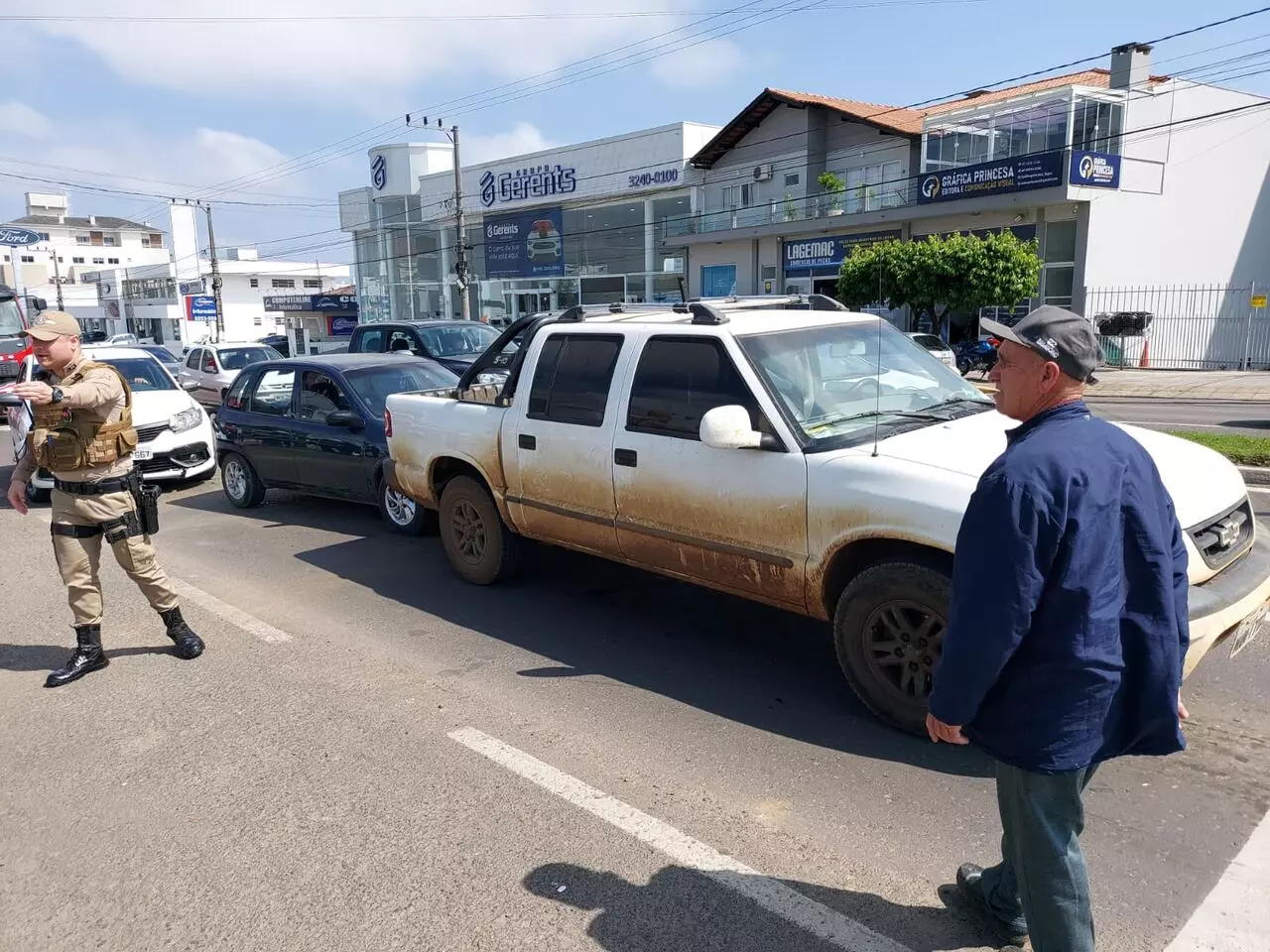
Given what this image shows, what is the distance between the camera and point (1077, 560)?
2.18 meters

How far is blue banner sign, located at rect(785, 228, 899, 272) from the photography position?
108 feet

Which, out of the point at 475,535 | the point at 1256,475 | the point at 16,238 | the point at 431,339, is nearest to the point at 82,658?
the point at 475,535

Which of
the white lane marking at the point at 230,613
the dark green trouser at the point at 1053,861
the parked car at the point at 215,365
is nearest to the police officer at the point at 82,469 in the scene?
the white lane marking at the point at 230,613

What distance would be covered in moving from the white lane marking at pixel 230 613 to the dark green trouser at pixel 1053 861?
178 inches

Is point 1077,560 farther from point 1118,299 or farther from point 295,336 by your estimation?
point 295,336

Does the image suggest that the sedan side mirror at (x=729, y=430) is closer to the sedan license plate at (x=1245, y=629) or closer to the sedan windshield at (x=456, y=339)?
the sedan license plate at (x=1245, y=629)

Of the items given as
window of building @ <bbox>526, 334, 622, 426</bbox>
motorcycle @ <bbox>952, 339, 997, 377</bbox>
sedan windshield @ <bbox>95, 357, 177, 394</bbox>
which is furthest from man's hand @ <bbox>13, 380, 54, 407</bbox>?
motorcycle @ <bbox>952, 339, 997, 377</bbox>

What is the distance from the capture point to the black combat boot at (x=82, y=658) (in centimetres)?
513

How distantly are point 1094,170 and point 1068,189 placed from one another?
121 cm

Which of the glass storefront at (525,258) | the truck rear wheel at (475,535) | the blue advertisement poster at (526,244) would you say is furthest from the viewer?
the blue advertisement poster at (526,244)

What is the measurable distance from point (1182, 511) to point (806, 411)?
1681 millimetres

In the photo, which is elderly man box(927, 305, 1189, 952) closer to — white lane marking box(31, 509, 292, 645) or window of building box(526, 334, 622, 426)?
window of building box(526, 334, 622, 426)

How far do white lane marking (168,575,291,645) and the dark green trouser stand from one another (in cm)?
452

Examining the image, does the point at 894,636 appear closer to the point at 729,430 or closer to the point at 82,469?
the point at 729,430
